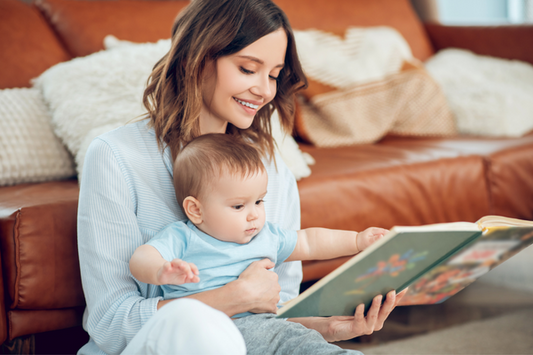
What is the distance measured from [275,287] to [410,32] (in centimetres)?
195

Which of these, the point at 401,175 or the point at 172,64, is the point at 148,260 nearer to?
the point at 172,64

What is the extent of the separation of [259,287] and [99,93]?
78 centimetres

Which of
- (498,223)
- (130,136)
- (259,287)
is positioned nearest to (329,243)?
(259,287)

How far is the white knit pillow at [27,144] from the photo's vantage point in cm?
125

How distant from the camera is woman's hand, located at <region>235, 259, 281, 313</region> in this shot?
0.83 meters

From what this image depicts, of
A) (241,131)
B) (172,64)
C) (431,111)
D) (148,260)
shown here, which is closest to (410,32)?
(431,111)

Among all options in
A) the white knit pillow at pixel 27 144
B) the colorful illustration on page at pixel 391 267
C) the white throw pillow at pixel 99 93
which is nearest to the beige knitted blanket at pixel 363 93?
the white throw pillow at pixel 99 93

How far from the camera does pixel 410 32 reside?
8.11 ft

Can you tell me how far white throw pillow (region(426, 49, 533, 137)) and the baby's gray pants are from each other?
5.04 feet

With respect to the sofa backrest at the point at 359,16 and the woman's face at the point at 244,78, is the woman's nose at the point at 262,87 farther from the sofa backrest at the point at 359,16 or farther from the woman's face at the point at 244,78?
the sofa backrest at the point at 359,16

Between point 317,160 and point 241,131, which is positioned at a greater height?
point 241,131

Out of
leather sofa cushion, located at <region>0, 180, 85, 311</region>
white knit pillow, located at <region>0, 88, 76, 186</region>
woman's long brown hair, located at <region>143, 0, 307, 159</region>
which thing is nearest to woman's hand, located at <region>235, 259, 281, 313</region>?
woman's long brown hair, located at <region>143, 0, 307, 159</region>

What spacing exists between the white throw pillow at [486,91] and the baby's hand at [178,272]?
1.68 m

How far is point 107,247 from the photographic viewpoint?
0.86 m
